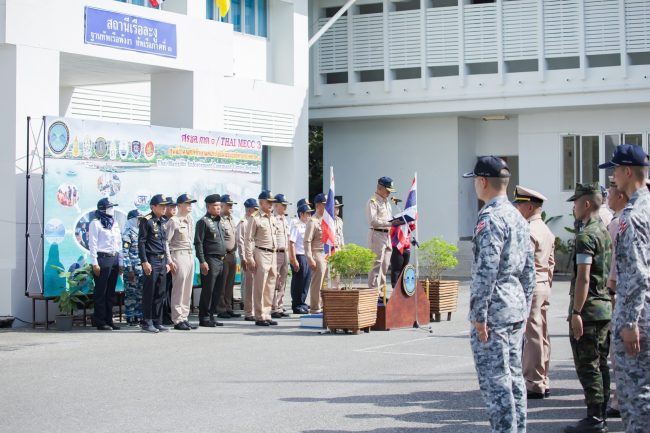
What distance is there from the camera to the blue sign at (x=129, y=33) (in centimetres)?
1859

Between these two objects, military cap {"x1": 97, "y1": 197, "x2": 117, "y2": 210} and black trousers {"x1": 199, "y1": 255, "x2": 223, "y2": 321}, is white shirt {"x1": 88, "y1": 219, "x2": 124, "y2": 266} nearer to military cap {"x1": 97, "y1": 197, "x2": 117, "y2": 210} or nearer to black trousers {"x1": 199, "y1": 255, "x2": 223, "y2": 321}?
military cap {"x1": 97, "y1": 197, "x2": 117, "y2": 210}

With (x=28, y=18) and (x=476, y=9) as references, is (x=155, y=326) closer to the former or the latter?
(x=28, y=18)

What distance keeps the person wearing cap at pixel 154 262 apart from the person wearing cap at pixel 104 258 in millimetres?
619

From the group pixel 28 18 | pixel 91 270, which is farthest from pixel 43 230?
pixel 28 18

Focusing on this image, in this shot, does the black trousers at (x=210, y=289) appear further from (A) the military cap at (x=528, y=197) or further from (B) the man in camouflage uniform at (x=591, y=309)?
(B) the man in camouflage uniform at (x=591, y=309)

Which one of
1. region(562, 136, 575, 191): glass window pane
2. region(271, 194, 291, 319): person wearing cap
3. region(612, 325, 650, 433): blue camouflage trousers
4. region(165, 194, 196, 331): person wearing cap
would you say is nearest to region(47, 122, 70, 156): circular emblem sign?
region(165, 194, 196, 331): person wearing cap

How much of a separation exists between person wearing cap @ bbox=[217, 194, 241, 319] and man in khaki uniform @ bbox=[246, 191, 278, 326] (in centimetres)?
92

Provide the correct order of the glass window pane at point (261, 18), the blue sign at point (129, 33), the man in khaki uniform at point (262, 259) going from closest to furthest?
the man in khaki uniform at point (262, 259)
the blue sign at point (129, 33)
the glass window pane at point (261, 18)

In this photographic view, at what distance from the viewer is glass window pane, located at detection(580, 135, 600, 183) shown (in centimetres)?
2919

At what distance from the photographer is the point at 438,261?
53.4 feet

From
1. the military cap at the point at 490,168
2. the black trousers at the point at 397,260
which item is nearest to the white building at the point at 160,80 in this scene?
the black trousers at the point at 397,260

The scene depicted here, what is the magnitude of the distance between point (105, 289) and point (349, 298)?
12.7 feet

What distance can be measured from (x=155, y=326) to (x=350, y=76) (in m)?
16.4

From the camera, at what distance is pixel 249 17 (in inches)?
1072
